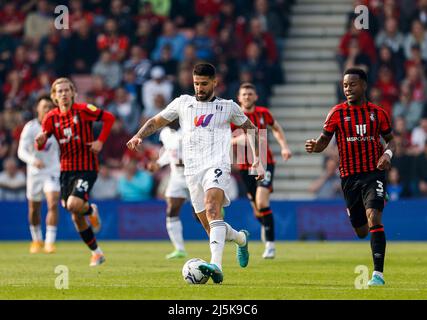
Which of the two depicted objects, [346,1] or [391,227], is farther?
A: [346,1]

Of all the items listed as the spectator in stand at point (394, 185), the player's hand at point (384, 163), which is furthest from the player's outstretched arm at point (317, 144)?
the spectator in stand at point (394, 185)

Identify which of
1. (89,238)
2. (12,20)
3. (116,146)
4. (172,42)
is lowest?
(89,238)

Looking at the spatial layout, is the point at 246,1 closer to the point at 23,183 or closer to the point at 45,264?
the point at 23,183

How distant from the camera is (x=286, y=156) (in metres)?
16.6

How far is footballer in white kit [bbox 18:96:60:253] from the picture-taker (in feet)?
64.7

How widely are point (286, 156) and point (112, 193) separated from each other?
8.78 meters

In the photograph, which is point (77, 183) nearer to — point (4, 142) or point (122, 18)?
point (4, 142)

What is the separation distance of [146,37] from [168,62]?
1.11 m

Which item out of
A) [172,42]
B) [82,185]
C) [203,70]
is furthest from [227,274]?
[172,42]

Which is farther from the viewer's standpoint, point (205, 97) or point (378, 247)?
point (205, 97)

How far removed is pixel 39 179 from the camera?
20578 mm
